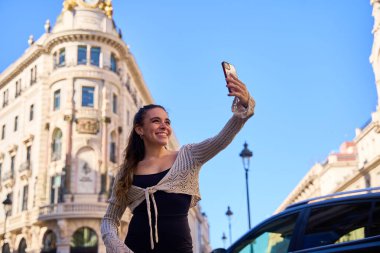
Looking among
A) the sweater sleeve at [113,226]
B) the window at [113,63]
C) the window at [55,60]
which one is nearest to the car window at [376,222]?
the sweater sleeve at [113,226]

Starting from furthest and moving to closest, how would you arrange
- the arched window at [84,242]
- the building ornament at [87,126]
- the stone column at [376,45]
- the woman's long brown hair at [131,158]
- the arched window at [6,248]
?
1. the stone column at [376,45]
2. the arched window at [6,248]
3. the building ornament at [87,126]
4. the arched window at [84,242]
5. the woman's long brown hair at [131,158]

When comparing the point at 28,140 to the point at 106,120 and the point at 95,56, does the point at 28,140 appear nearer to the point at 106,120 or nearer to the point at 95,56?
the point at 106,120

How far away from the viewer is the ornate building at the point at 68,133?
3384cm

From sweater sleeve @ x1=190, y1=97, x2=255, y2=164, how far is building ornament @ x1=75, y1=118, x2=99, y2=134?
108 ft

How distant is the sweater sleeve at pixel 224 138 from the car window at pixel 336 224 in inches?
91.2

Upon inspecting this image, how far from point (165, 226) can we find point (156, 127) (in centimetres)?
75

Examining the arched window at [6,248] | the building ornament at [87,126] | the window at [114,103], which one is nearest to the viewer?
the building ornament at [87,126]

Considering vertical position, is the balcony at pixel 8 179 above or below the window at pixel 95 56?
below

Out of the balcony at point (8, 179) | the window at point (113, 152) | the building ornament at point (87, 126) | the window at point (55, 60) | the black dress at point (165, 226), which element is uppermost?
the window at point (55, 60)

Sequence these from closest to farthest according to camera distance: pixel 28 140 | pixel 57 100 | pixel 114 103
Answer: pixel 57 100 → pixel 114 103 → pixel 28 140

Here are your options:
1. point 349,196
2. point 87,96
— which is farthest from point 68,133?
point 349,196

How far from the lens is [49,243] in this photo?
112ft

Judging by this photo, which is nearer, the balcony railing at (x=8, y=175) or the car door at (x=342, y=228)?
the car door at (x=342, y=228)

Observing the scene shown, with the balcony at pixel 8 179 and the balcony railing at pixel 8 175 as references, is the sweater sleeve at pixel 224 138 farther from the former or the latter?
the balcony railing at pixel 8 175
